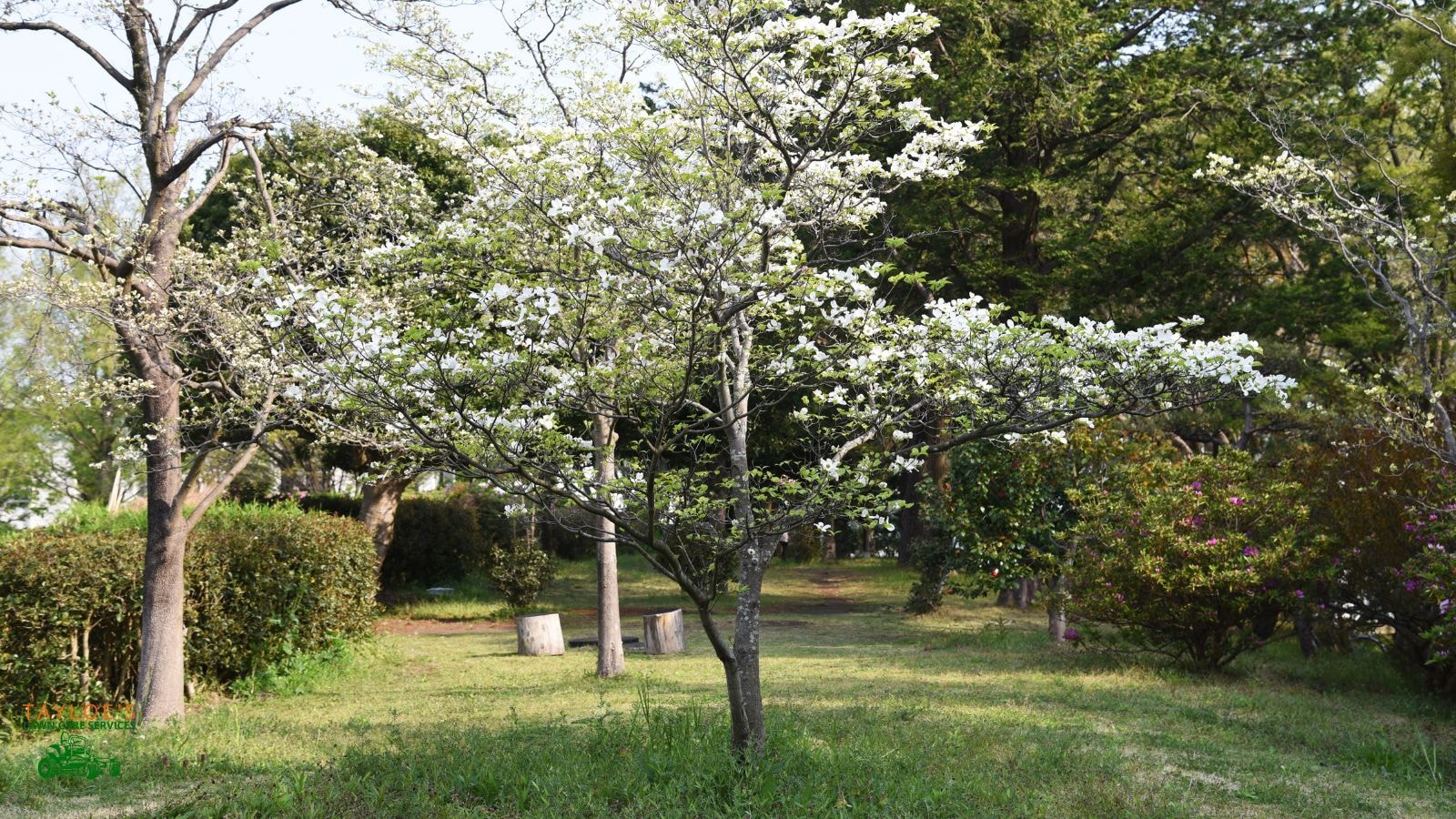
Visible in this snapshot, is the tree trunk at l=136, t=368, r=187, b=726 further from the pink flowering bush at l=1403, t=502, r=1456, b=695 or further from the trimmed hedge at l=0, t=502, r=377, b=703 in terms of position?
the pink flowering bush at l=1403, t=502, r=1456, b=695

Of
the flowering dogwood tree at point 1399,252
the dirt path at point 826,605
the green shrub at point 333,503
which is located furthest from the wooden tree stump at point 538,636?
the green shrub at point 333,503

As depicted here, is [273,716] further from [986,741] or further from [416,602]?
[416,602]

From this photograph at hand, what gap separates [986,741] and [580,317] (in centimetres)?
413

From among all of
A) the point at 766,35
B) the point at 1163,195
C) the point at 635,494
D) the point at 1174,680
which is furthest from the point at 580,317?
the point at 1163,195

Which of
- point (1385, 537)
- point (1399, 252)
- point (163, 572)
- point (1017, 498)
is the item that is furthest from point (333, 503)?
point (1399, 252)

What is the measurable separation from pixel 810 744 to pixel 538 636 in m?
7.33

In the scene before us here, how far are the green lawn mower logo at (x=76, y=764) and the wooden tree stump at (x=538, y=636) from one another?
22.6 ft

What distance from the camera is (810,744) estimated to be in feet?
21.4

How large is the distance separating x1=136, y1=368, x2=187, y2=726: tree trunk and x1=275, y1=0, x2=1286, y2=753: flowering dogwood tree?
9.29ft

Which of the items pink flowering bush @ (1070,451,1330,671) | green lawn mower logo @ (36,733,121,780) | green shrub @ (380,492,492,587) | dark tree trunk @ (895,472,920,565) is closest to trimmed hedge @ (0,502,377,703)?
green lawn mower logo @ (36,733,121,780)

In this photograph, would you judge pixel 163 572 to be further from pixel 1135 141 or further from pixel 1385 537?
pixel 1135 141

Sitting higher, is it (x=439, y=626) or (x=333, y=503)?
(x=333, y=503)

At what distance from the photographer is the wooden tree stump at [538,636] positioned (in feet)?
43.2

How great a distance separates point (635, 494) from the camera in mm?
5500
